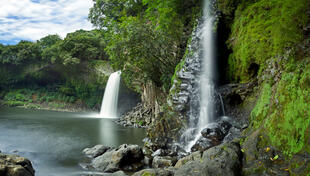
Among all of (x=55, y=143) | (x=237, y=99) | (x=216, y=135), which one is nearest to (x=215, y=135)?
(x=216, y=135)

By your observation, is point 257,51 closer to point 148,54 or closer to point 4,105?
point 148,54

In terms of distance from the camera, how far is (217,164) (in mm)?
4938

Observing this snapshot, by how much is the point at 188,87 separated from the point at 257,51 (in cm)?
Answer: 341

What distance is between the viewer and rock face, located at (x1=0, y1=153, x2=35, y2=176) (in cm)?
574

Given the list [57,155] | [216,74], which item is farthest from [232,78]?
[57,155]

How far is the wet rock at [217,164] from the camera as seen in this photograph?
4797mm

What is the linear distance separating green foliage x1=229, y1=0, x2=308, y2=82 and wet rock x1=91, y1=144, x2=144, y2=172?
567 cm

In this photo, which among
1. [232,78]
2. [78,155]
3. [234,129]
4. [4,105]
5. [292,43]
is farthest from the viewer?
[4,105]

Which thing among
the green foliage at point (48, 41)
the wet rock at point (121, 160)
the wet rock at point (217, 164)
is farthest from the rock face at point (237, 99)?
the green foliage at point (48, 41)

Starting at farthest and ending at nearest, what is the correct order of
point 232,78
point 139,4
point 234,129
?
point 139,4, point 232,78, point 234,129

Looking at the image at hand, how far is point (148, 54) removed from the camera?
1455 centimetres

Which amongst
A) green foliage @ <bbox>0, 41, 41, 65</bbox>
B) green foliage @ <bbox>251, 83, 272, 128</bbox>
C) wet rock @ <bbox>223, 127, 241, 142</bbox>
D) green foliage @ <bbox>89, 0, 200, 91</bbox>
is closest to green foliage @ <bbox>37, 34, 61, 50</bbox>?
green foliage @ <bbox>0, 41, 41, 65</bbox>

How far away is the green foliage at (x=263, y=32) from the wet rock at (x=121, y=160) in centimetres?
567

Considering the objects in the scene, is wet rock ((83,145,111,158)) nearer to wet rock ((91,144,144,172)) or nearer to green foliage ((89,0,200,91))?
wet rock ((91,144,144,172))
